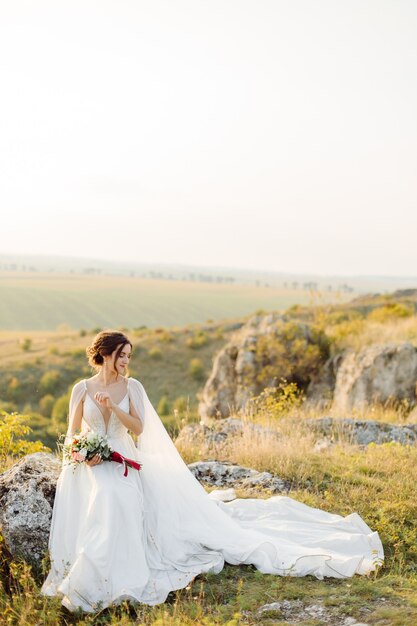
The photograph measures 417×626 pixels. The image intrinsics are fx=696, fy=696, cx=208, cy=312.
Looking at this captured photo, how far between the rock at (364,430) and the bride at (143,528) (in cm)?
501

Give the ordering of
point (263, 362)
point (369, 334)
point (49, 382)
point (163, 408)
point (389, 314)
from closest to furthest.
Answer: point (263, 362) → point (369, 334) → point (389, 314) → point (163, 408) → point (49, 382)

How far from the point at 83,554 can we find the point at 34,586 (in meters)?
0.49

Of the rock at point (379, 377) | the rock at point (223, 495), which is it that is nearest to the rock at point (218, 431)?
the rock at point (223, 495)

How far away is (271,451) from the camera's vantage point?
10016 millimetres

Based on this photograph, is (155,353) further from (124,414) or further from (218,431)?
(124,414)

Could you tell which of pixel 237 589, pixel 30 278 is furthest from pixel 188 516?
pixel 30 278

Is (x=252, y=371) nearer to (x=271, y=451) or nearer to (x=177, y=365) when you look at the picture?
(x=271, y=451)

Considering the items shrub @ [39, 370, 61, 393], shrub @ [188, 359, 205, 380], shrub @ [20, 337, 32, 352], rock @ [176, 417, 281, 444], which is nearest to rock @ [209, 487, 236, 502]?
rock @ [176, 417, 281, 444]

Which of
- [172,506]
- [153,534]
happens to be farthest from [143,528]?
[172,506]

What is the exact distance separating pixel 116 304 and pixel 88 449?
408 feet

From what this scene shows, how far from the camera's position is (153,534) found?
6859 mm

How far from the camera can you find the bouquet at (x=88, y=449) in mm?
6723

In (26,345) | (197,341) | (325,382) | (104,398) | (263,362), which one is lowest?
(26,345)

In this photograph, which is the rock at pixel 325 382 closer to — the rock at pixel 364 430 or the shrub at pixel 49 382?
the rock at pixel 364 430
